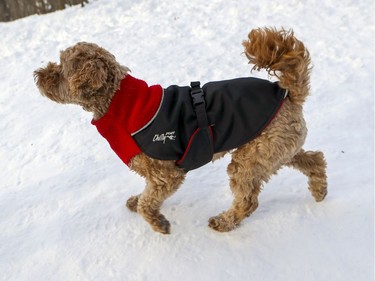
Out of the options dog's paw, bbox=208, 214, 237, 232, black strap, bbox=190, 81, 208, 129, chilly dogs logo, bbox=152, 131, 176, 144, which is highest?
black strap, bbox=190, 81, 208, 129

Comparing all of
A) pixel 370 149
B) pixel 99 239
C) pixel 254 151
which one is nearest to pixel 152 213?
pixel 99 239

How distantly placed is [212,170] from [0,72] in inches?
156

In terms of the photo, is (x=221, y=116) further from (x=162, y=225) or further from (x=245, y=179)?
(x=162, y=225)

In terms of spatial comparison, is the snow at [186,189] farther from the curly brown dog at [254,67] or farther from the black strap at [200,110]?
the black strap at [200,110]

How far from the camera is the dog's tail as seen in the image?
257 cm

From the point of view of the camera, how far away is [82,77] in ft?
9.00

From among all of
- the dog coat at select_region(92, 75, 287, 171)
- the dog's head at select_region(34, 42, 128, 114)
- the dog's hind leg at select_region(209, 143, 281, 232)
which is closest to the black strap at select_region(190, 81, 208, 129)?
the dog coat at select_region(92, 75, 287, 171)

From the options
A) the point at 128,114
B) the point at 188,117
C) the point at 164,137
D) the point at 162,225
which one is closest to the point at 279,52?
the point at 188,117

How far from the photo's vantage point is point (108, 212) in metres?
3.67

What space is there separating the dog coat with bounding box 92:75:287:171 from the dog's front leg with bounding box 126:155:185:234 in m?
0.11

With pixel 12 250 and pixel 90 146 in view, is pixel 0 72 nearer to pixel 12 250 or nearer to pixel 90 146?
pixel 90 146

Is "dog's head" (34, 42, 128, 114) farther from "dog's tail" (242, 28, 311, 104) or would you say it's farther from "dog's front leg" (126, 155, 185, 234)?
"dog's tail" (242, 28, 311, 104)

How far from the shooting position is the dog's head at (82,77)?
2762mm

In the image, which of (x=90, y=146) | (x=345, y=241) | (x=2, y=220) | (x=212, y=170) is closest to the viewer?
(x=345, y=241)
